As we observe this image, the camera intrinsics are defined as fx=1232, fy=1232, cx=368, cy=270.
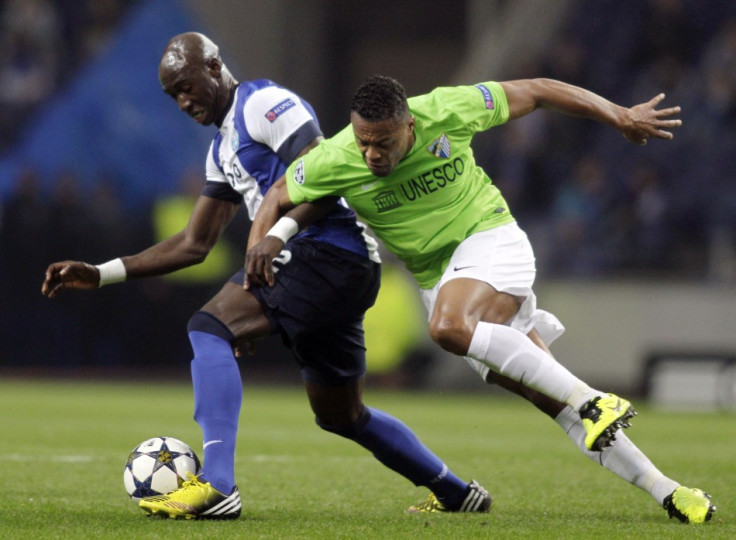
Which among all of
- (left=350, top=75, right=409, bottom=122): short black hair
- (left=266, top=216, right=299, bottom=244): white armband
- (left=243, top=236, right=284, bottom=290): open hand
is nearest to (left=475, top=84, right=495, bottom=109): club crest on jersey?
(left=350, top=75, right=409, bottom=122): short black hair

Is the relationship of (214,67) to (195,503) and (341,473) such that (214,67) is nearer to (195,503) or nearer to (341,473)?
(195,503)

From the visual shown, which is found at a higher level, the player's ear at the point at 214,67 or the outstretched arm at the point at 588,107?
the player's ear at the point at 214,67

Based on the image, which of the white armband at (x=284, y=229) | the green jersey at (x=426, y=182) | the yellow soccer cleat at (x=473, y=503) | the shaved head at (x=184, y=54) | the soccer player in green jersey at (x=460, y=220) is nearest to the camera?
the soccer player in green jersey at (x=460, y=220)

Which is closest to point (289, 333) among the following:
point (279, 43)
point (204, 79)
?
point (204, 79)

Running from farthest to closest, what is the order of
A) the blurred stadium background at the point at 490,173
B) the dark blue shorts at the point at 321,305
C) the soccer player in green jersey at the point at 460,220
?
the blurred stadium background at the point at 490,173, the dark blue shorts at the point at 321,305, the soccer player in green jersey at the point at 460,220

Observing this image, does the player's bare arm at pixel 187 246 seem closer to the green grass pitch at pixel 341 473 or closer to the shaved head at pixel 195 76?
the shaved head at pixel 195 76

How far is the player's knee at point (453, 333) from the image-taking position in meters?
4.49

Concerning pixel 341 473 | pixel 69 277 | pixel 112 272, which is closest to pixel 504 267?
pixel 112 272

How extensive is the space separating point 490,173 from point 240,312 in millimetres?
10926

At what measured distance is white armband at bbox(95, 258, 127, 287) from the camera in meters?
5.29

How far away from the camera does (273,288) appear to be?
4.89 m

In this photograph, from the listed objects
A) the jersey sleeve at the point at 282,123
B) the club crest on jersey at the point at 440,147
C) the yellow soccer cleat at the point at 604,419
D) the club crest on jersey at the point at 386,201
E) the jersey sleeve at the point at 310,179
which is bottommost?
the yellow soccer cleat at the point at 604,419

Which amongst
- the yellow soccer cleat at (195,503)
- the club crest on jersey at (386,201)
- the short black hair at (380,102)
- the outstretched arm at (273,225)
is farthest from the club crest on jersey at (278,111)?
the yellow soccer cleat at (195,503)

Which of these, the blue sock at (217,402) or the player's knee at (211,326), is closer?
the blue sock at (217,402)
